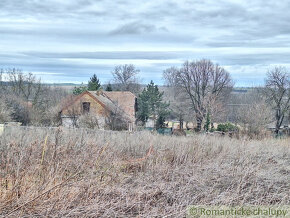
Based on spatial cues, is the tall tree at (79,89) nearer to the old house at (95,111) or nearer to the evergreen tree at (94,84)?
→ the evergreen tree at (94,84)

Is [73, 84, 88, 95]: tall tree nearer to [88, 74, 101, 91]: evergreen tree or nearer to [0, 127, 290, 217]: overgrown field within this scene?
[88, 74, 101, 91]: evergreen tree

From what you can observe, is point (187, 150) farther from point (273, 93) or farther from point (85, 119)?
point (273, 93)

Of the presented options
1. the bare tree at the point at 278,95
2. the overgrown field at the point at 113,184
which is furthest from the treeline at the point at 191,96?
the overgrown field at the point at 113,184

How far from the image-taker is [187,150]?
36.0 feet

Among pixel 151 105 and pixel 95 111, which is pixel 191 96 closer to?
pixel 151 105

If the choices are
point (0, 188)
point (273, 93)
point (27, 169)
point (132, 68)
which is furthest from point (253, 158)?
point (132, 68)

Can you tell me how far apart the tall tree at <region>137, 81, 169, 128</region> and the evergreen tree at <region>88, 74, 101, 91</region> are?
6.43m

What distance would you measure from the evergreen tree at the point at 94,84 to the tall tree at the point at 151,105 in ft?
21.1

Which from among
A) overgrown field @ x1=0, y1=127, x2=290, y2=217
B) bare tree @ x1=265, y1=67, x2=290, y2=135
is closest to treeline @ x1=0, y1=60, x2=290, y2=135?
bare tree @ x1=265, y1=67, x2=290, y2=135

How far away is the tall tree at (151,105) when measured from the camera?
50.2 metres

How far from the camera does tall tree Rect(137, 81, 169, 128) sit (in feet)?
165

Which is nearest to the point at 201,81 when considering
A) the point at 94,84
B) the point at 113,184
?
the point at 94,84

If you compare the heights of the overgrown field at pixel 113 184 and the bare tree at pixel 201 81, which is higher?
the bare tree at pixel 201 81

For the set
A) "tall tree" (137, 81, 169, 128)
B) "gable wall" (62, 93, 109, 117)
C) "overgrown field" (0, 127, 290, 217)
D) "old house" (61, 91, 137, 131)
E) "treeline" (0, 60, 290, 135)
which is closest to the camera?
"overgrown field" (0, 127, 290, 217)
